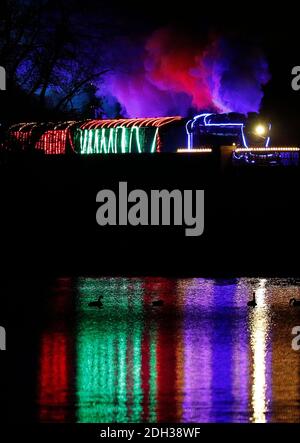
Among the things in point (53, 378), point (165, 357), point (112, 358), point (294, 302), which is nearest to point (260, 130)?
point (294, 302)

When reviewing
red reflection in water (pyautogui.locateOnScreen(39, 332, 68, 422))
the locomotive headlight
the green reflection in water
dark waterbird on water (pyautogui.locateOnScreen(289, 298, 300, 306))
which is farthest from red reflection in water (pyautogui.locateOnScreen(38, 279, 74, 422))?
the locomotive headlight

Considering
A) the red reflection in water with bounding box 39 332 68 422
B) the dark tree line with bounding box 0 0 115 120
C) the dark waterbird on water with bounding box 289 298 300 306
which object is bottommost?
the red reflection in water with bounding box 39 332 68 422

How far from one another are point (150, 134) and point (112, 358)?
22867 mm

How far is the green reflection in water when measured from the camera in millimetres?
9016

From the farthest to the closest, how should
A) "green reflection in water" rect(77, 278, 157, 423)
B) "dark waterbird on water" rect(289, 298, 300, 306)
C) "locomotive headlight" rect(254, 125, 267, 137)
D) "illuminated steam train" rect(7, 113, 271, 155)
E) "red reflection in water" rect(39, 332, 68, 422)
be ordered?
"locomotive headlight" rect(254, 125, 267, 137)
"illuminated steam train" rect(7, 113, 271, 155)
"dark waterbird on water" rect(289, 298, 300, 306)
"green reflection in water" rect(77, 278, 157, 423)
"red reflection in water" rect(39, 332, 68, 422)

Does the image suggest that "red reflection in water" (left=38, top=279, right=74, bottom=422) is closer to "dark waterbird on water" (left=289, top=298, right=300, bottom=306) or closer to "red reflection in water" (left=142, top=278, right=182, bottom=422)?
"red reflection in water" (left=142, top=278, right=182, bottom=422)

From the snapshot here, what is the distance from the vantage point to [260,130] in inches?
1452

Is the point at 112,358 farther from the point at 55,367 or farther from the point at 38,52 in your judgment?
the point at 38,52

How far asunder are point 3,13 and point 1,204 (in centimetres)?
496

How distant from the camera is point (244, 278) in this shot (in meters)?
20.4

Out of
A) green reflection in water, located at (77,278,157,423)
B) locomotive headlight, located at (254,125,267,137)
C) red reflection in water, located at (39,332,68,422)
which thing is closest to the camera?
red reflection in water, located at (39,332,68,422)

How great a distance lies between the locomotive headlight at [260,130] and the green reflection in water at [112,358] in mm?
19630
